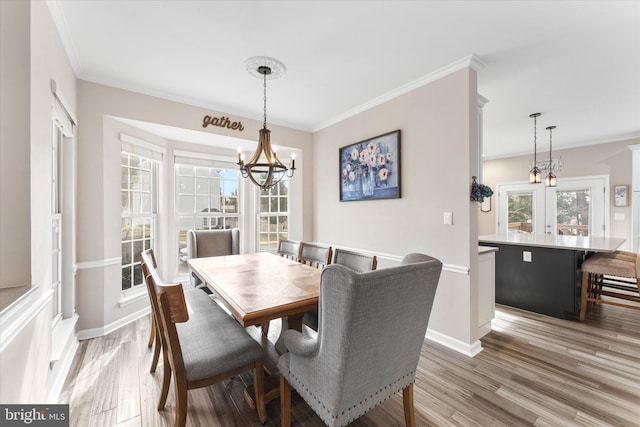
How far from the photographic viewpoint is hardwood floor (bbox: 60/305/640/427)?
1.65m

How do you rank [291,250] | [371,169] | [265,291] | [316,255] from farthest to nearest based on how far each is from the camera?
[371,169] < [291,250] < [316,255] < [265,291]

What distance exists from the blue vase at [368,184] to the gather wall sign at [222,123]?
1796 millimetres

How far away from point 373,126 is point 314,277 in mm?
2079

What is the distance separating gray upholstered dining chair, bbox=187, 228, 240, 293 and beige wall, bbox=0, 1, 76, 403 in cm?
167

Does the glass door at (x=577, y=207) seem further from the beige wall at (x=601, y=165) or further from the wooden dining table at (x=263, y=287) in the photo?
the wooden dining table at (x=263, y=287)

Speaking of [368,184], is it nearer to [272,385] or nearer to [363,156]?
[363,156]

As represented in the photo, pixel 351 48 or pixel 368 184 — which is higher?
pixel 351 48

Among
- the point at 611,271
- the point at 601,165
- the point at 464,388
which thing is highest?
the point at 601,165

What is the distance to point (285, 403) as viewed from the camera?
4.76ft

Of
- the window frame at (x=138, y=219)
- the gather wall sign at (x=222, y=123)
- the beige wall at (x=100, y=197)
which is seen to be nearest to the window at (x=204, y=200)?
the window frame at (x=138, y=219)

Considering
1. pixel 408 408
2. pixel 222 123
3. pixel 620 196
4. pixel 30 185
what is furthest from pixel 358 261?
pixel 620 196

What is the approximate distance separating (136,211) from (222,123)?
1525mm

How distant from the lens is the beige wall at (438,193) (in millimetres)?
2398

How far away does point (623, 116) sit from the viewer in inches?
151
